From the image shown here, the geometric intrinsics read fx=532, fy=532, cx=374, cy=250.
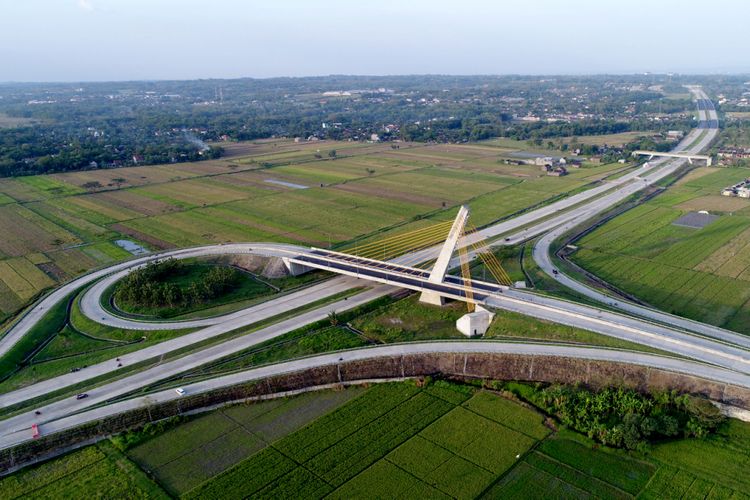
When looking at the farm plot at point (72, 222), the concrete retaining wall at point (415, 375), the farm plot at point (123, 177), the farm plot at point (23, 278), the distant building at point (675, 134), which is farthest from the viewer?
the distant building at point (675, 134)

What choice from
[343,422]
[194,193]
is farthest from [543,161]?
[343,422]

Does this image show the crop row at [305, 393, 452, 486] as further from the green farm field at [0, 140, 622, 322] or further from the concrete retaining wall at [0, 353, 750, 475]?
the green farm field at [0, 140, 622, 322]

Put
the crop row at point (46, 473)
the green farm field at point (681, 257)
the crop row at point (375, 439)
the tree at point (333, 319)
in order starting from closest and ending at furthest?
the crop row at point (46, 473) → the crop row at point (375, 439) → the tree at point (333, 319) → the green farm field at point (681, 257)

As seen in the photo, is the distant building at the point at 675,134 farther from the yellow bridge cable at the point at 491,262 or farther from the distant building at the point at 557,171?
the yellow bridge cable at the point at 491,262

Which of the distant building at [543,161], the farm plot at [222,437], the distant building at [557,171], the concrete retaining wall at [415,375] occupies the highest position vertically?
the distant building at [543,161]

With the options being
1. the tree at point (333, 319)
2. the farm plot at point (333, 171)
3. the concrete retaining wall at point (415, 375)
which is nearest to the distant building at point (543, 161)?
the farm plot at point (333, 171)
